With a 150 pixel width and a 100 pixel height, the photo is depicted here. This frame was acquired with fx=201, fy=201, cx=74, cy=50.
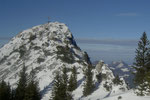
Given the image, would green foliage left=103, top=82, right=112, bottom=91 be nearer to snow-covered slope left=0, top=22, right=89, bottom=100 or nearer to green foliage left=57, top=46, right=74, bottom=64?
snow-covered slope left=0, top=22, right=89, bottom=100

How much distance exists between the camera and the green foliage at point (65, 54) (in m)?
122

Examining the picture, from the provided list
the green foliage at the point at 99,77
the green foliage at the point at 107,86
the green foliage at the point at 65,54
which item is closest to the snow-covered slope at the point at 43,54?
the green foliage at the point at 65,54

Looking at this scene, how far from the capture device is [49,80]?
104 m

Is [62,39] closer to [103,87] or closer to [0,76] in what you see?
[0,76]

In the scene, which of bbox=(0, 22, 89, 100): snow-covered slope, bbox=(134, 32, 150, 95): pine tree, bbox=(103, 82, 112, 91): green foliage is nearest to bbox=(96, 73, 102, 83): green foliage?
bbox=(103, 82, 112, 91): green foliage

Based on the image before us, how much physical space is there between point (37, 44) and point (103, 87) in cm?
8669

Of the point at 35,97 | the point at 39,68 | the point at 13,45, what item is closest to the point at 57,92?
the point at 35,97

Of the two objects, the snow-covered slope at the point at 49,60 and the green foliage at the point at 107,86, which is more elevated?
the snow-covered slope at the point at 49,60

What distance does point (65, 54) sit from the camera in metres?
129

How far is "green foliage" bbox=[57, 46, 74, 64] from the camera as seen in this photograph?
122 m

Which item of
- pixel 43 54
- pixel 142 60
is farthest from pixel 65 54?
pixel 142 60

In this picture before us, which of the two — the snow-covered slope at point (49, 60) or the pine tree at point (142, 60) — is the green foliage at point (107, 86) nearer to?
the snow-covered slope at point (49, 60)

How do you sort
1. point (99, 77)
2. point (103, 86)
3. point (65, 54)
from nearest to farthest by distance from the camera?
point (103, 86) → point (99, 77) → point (65, 54)

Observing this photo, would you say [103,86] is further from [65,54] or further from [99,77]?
[65,54]
